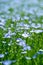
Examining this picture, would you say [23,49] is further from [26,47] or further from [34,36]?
[34,36]

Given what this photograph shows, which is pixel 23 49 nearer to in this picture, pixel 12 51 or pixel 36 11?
pixel 12 51

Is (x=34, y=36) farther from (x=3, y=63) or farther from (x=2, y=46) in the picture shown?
(x=3, y=63)

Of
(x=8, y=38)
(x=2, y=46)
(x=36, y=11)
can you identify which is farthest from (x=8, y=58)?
(x=36, y=11)

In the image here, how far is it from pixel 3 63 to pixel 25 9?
7.24m

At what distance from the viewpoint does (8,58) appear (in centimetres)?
451

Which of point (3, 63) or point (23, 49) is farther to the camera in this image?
point (23, 49)

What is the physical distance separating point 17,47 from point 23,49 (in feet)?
0.71

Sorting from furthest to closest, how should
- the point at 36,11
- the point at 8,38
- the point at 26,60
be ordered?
1. the point at 36,11
2. the point at 8,38
3. the point at 26,60

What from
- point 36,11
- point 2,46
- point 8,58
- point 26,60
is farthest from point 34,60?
point 36,11

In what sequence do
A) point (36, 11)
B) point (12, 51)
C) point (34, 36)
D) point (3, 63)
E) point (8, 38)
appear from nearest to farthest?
point (3, 63)
point (12, 51)
point (8, 38)
point (34, 36)
point (36, 11)

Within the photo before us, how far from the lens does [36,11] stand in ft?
34.7

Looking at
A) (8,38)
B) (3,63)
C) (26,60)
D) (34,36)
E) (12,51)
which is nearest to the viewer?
(3,63)

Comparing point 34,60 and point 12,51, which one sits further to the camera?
point 12,51

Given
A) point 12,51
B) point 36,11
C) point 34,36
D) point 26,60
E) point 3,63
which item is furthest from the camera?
point 36,11
